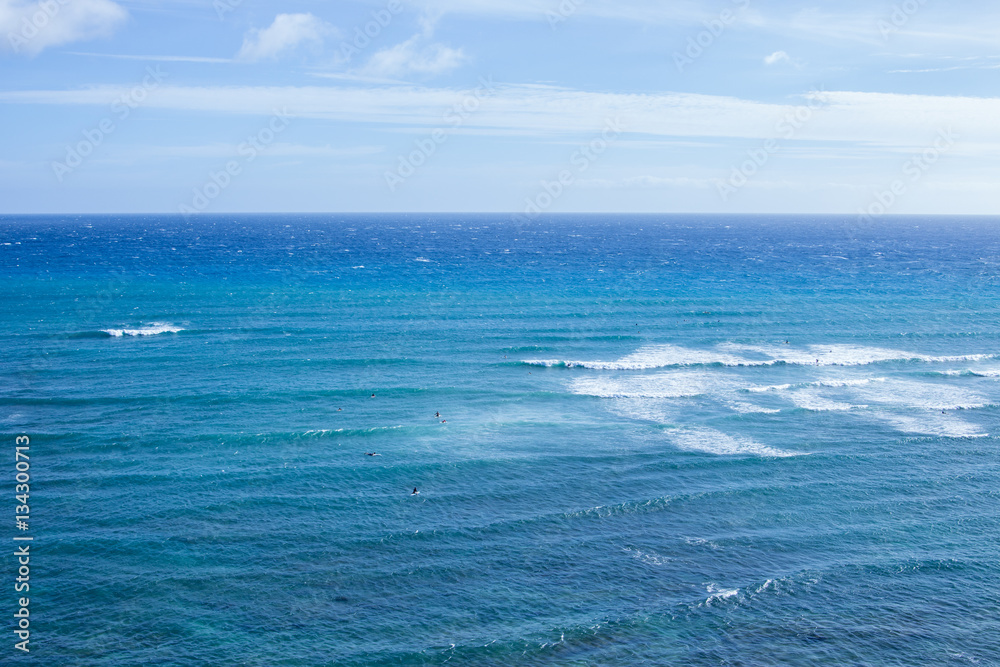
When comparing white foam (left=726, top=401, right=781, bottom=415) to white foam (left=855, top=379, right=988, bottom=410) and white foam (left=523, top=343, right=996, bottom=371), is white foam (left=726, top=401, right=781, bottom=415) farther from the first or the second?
white foam (left=523, top=343, right=996, bottom=371)

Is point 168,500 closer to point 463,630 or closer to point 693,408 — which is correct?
point 463,630

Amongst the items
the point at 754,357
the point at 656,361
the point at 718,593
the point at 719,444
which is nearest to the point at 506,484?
the point at 718,593

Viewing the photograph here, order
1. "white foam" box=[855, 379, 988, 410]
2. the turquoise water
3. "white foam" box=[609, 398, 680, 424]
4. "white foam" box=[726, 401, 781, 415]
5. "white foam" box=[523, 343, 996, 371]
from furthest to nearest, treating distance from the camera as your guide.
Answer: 1. "white foam" box=[523, 343, 996, 371]
2. "white foam" box=[855, 379, 988, 410]
3. "white foam" box=[726, 401, 781, 415]
4. "white foam" box=[609, 398, 680, 424]
5. the turquoise water

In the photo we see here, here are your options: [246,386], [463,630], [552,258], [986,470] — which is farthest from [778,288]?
[463,630]

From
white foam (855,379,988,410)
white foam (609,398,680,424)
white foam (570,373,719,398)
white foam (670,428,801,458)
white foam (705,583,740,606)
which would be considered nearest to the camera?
white foam (705,583,740,606)

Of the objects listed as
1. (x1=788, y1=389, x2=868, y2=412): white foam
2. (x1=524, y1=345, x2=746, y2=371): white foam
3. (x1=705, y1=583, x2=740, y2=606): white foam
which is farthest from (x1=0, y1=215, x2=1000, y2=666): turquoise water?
(x1=524, y1=345, x2=746, y2=371): white foam
